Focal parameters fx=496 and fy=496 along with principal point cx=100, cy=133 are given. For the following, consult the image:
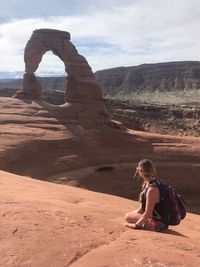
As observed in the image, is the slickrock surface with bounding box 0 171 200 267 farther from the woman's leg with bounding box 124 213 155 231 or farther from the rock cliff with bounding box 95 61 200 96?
the rock cliff with bounding box 95 61 200 96

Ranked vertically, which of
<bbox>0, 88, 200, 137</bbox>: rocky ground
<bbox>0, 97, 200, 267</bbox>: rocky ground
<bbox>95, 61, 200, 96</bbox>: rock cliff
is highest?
<bbox>95, 61, 200, 96</bbox>: rock cliff

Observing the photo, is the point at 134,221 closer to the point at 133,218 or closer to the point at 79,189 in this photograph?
the point at 133,218

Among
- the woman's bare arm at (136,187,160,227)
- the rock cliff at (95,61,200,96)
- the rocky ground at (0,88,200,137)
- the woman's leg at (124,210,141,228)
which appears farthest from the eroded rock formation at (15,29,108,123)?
the rock cliff at (95,61,200,96)

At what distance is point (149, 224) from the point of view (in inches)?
275

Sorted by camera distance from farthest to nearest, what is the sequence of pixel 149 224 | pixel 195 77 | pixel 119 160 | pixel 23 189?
1. pixel 195 77
2. pixel 119 160
3. pixel 23 189
4. pixel 149 224

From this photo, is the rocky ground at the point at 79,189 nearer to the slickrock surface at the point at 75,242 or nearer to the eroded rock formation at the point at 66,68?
the slickrock surface at the point at 75,242

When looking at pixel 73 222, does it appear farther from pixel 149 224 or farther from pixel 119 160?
pixel 119 160

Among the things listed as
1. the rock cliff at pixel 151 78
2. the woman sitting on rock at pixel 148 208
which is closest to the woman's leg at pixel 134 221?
the woman sitting on rock at pixel 148 208

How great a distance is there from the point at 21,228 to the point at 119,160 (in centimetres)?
1666

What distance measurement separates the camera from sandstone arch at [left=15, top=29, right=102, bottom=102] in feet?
95.0

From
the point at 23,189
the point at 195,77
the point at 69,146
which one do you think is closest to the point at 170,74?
the point at 195,77

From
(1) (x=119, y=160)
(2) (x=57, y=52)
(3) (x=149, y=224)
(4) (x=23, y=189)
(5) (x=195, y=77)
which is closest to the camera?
(3) (x=149, y=224)

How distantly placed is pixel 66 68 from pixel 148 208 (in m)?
23.4

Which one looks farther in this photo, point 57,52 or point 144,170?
point 57,52
